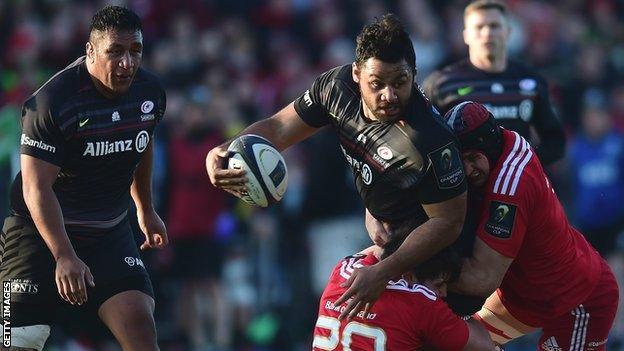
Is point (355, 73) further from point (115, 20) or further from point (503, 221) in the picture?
point (115, 20)

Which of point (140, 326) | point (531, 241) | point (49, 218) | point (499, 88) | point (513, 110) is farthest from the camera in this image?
point (499, 88)

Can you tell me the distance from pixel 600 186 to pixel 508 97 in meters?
4.41

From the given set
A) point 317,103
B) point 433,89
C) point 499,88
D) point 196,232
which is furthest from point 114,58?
point 196,232

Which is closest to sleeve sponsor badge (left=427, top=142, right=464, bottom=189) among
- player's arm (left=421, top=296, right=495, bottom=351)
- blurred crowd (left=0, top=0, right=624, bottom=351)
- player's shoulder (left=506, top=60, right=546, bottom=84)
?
player's arm (left=421, top=296, right=495, bottom=351)

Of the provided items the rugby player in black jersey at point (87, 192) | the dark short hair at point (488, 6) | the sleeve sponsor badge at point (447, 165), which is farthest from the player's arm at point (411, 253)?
the dark short hair at point (488, 6)

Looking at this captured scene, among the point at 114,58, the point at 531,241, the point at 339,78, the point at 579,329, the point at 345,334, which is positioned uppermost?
the point at 114,58

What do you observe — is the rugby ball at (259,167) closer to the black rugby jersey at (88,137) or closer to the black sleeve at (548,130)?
the black rugby jersey at (88,137)

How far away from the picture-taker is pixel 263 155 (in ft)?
23.0

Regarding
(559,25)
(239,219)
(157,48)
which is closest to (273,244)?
(239,219)

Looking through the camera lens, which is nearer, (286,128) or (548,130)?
(286,128)

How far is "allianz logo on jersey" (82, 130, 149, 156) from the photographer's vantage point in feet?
24.0

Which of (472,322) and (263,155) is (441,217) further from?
(263,155)

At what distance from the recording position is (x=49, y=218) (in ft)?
23.1

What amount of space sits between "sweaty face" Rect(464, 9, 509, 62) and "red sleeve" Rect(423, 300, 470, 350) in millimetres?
3435
